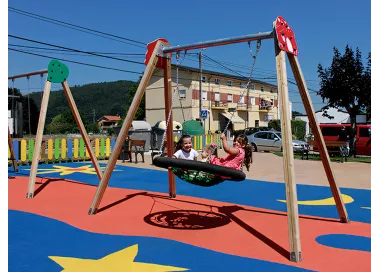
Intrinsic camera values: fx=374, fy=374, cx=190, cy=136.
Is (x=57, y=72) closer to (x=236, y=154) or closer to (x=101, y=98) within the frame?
(x=236, y=154)

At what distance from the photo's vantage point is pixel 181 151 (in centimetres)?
577

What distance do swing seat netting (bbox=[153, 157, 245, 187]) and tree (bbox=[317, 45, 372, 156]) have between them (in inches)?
576

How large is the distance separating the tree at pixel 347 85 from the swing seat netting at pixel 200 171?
48.0ft

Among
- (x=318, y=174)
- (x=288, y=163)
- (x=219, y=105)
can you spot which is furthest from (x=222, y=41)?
(x=219, y=105)

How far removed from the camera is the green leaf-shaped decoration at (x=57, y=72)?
7.82 meters

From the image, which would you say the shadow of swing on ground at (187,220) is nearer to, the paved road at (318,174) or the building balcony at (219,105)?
the paved road at (318,174)

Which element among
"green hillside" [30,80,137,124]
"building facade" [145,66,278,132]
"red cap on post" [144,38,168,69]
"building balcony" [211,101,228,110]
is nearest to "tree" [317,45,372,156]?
"red cap on post" [144,38,168,69]

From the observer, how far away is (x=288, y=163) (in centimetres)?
417

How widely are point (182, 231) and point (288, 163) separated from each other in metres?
1.73

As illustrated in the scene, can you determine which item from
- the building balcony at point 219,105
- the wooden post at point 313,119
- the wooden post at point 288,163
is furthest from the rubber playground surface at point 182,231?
the building balcony at point 219,105

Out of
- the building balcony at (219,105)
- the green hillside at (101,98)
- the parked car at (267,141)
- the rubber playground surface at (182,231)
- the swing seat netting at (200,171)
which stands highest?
the green hillside at (101,98)

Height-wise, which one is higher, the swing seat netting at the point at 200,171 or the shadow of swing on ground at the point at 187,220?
the swing seat netting at the point at 200,171

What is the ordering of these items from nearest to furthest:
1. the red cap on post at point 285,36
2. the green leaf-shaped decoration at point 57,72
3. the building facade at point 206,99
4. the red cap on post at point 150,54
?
1. the red cap on post at point 285,36
2. the red cap on post at point 150,54
3. the green leaf-shaped decoration at point 57,72
4. the building facade at point 206,99

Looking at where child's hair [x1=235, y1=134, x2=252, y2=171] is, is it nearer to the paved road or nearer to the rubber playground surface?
the rubber playground surface
